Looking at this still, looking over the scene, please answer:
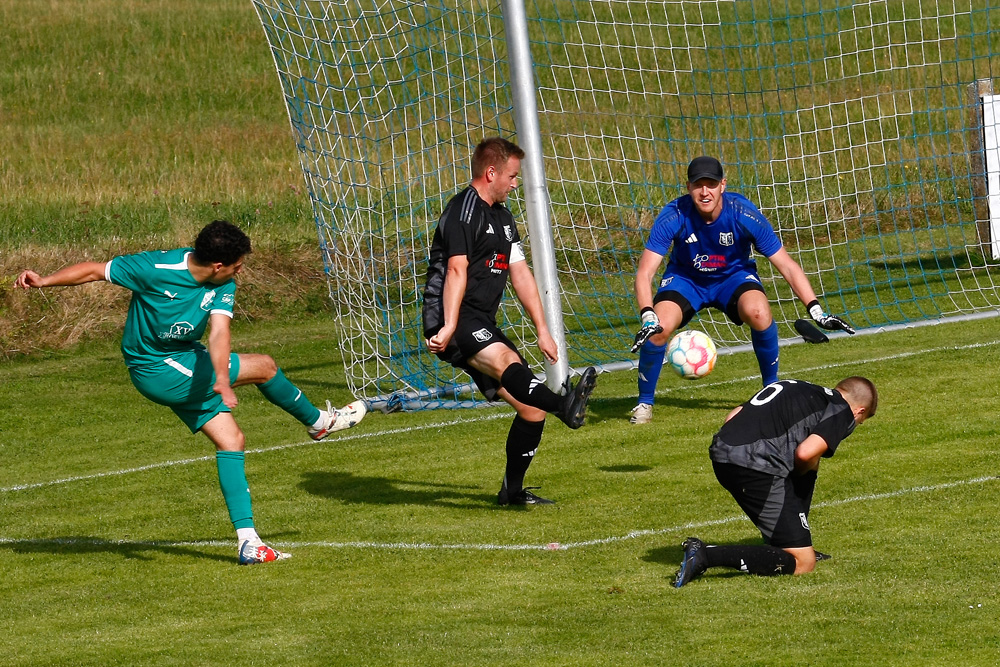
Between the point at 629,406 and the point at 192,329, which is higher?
the point at 192,329

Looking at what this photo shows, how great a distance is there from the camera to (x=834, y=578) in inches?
249

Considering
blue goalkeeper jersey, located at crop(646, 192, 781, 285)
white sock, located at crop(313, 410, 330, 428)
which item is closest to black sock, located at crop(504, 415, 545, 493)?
white sock, located at crop(313, 410, 330, 428)

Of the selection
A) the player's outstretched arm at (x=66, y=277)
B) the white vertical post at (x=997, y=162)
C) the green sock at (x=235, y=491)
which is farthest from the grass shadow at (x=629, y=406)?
the white vertical post at (x=997, y=162)

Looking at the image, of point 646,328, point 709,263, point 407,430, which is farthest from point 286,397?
point 709,263

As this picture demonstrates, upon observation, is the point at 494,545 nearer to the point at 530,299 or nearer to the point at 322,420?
the point at 322,420

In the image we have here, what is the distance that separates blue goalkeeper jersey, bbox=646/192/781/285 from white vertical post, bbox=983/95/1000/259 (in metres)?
6.85

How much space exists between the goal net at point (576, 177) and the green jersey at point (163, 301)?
449 centimetres

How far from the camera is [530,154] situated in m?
10.8

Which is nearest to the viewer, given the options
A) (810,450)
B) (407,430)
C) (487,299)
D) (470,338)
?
(810,450)

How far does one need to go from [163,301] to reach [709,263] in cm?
444

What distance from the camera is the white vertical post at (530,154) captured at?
10.7 meters

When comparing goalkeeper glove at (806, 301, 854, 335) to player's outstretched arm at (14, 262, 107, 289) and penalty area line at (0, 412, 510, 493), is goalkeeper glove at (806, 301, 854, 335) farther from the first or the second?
player's outstretched arm at (14, 262, 107, 289)

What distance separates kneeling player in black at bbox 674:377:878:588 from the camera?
6.39 meters

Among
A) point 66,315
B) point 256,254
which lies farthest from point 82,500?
point 256,254
